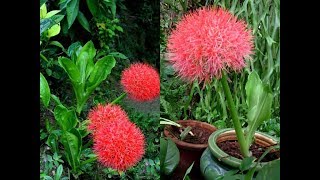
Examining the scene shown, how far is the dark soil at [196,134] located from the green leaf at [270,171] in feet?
0.65

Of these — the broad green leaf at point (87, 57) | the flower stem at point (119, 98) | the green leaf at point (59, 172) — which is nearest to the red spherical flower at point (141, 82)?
the flower stem at point (119, 98)

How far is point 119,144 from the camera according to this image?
4.58 ft

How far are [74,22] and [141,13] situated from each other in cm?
23

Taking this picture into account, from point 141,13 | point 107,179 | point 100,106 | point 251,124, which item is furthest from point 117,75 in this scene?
point 251,124

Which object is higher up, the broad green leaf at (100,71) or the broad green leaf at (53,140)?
the broad green leaf at (100,71)

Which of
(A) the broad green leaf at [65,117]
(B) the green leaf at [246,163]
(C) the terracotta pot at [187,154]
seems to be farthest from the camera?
(A) the broad green leaf at [65,117]

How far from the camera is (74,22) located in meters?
1.44

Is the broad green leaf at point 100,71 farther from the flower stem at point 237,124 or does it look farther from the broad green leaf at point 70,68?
the flower stem at point 237,124

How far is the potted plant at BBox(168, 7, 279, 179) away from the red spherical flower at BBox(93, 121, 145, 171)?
242 mm

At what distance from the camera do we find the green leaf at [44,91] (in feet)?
4.60

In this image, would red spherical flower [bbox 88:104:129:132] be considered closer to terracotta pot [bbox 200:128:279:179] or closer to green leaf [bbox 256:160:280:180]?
terracotta pot [bbox 200:128:279:179]
